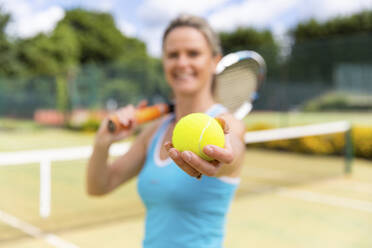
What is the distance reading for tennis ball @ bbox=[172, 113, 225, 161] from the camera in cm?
70

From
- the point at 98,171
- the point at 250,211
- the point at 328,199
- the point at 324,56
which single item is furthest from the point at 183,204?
the point at 324,56

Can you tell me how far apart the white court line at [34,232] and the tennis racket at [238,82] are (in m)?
2.33

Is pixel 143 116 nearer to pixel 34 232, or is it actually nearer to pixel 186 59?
pixel 186 59

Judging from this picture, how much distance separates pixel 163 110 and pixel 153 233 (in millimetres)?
587

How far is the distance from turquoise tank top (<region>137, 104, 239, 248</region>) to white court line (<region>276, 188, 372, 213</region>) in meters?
4.30

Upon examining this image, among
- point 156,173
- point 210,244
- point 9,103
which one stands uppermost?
point 9,103

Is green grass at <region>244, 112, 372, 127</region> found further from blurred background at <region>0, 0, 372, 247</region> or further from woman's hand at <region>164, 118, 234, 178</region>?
woman's hand at <region>164, 118, 234, 178</region>

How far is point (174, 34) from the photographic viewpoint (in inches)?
47.0

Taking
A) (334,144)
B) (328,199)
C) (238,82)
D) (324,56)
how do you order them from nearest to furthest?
(238,82)
(328,199)
(334,144)
(324,56)

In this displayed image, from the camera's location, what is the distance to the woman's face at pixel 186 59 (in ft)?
3.82

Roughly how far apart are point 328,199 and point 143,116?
4493 mm

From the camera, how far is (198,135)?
2.34ft

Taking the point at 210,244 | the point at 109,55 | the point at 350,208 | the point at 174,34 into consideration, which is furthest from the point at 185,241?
the point at 109,55

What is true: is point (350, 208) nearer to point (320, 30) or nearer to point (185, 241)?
point (185, 241)
